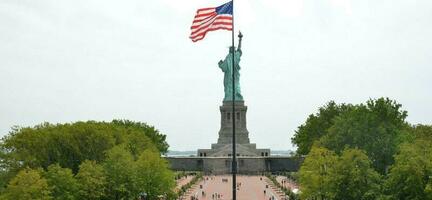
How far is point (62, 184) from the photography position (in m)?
44.1

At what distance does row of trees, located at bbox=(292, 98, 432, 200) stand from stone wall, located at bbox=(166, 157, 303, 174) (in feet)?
129

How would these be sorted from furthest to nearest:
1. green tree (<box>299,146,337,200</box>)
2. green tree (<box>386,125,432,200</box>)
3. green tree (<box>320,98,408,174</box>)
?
green tree (<box>320,98,408,174</box>) < green tree (<box>299,146,337,200</box>) < green tree (<box>386,125,432,200</box>)

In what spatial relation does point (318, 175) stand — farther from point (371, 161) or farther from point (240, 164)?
point (240, 164)

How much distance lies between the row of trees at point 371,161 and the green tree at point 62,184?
16674 mm

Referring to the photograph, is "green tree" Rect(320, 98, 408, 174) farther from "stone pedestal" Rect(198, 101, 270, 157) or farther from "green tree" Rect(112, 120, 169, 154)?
"stone pedestal" Rect(198, 101, 270, 157)

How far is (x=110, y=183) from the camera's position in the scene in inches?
1898

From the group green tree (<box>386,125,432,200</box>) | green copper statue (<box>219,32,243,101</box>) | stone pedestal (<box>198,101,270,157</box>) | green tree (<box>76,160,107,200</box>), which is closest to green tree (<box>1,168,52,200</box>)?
green tree (<box>76,160,107,200</box>)

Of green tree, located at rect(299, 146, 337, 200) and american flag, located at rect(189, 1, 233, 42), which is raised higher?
american flag, located at rect(189, 1, 233, 42)

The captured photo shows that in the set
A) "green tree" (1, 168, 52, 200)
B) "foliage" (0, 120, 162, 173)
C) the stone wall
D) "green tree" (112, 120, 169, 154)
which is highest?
"green tree" (112, 120, 169, 154)

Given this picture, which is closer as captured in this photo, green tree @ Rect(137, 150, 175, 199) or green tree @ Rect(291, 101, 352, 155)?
green tree @ Rect(137, 150, 175, 199)

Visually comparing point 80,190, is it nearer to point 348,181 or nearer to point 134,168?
point 134,168

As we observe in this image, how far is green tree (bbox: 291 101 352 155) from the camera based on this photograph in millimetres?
80875

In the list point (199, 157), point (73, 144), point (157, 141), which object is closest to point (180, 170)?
point (199, 157)

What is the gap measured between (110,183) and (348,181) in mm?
17715
